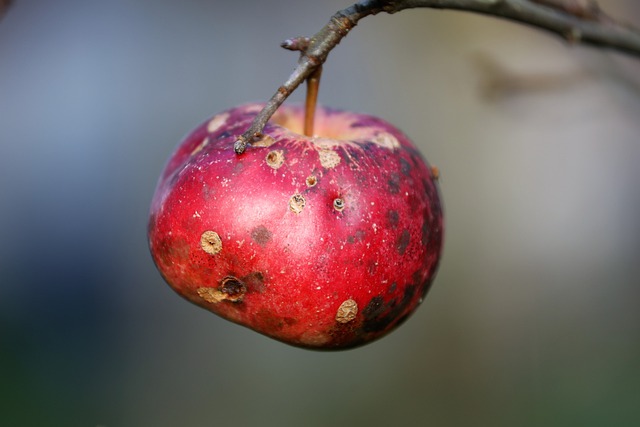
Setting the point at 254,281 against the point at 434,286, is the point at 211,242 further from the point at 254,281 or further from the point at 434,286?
the point at 434,286

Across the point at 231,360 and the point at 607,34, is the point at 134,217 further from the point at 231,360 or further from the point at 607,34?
the point at 607,34

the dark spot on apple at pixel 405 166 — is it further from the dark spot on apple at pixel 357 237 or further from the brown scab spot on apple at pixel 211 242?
the brown scab spot on apple at pixel 211 242

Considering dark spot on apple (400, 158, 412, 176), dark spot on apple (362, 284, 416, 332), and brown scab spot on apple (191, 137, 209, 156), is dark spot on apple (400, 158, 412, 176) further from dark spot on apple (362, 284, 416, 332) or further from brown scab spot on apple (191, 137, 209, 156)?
brown scab spot on apple (191, 137, 209, 156)

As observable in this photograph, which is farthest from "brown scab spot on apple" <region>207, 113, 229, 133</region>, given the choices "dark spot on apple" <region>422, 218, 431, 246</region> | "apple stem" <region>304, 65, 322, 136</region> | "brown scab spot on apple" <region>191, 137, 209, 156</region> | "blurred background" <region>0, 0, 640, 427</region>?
"blurred background" <region>0, 0, 640, 427</region>

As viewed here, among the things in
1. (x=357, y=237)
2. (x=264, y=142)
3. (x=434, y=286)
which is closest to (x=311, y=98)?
(x=264, y=142)

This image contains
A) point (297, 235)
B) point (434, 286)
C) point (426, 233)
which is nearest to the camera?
point (297, 235)
